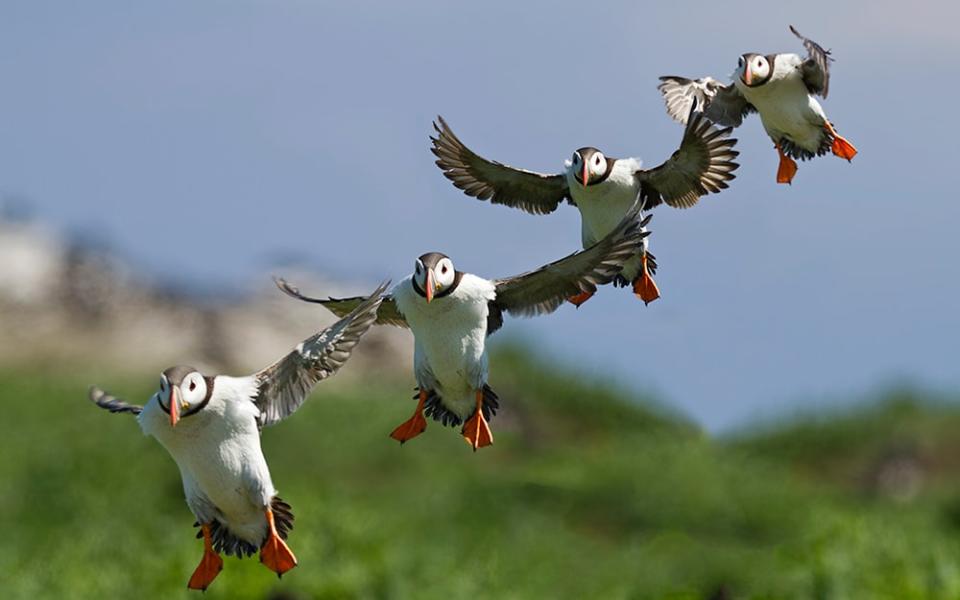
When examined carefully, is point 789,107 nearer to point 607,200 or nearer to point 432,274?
point 607,200

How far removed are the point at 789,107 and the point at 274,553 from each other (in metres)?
3.13

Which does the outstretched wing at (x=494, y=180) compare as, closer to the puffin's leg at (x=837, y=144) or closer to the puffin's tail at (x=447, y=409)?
the puffin's tail at (x=447, y=409)

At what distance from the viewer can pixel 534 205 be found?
7.25 metres

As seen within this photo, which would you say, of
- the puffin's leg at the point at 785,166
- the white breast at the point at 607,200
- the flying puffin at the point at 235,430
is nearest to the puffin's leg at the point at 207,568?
the flying puffin at the point at 235,430

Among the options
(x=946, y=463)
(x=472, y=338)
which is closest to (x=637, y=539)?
(x=946, y=463)

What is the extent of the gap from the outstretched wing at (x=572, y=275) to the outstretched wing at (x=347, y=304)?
1.51ft

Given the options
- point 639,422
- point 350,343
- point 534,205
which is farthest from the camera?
point 639,422

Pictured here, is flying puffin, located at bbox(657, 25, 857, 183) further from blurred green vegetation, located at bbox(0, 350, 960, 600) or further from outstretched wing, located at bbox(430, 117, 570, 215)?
blurred green vegetation, located at bbox(0, 350, 960, 600)

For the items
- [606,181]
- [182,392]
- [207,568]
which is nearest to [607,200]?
[606,181]

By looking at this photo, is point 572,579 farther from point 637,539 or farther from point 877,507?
point 877,507

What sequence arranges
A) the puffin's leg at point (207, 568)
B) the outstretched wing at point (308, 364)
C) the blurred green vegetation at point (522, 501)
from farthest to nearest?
the blurred green vegetation at point (522, 501) → the puffin's leg at point (207, 568) → the outstretched wing at point (308, 364)

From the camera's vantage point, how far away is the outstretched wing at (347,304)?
6.32 meters

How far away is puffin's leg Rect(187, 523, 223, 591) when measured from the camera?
6.37m

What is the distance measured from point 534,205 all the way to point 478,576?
573 inches
